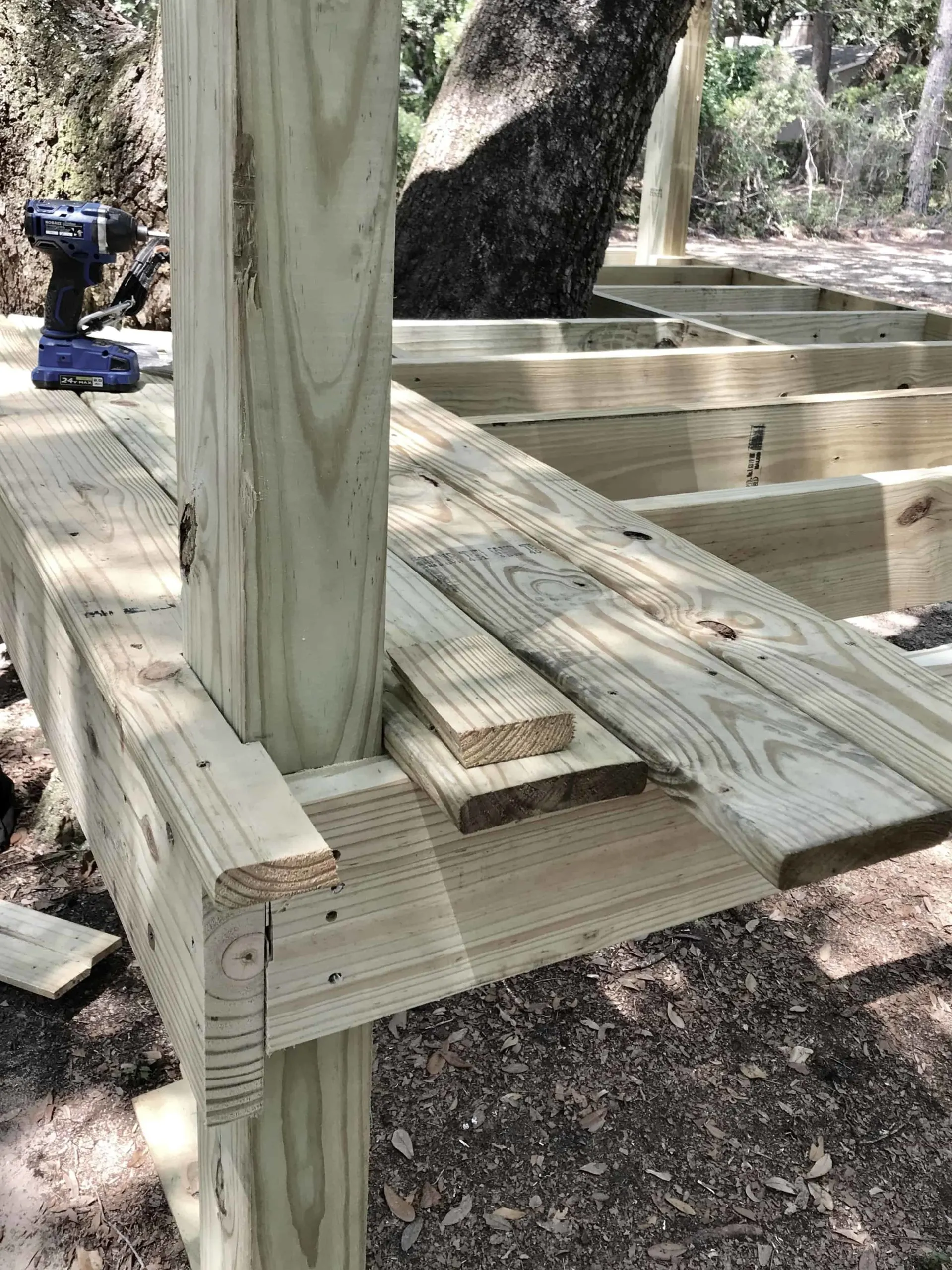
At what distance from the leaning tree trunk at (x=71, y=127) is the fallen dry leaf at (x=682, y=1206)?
2.88 metres

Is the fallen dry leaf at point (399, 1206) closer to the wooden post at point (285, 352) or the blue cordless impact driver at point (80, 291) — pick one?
the wooden post at point (285, 352)

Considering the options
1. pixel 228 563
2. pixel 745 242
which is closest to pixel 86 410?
pixel 228 563

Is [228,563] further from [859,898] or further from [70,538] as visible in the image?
[859,898]

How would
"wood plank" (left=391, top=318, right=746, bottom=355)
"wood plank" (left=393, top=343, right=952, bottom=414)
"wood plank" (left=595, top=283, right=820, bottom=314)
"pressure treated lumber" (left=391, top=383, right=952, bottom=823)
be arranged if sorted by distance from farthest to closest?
1. "wood plank" (left=595, top=283, right=820, bottom=314)
2. "wood plank" (left=391, top=318, right=746, bottom=355)
3. "wood plank" (left=393, top=343, right=952, bottom=414)
4. "pressure treated lumber" (left=391, top=383, right=952, bottom=823)

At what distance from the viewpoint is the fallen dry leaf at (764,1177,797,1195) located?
2.60 meters

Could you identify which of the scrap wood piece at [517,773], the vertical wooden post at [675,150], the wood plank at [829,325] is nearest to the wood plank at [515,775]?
the scrap wood piece at [517,773]

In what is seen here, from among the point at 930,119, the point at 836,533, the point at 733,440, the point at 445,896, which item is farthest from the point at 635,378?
the point at 930,119

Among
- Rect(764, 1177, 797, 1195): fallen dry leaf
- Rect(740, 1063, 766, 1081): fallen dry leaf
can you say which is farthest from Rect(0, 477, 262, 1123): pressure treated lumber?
Rect(740, 1063, 766, 1081): fallen dry leaf

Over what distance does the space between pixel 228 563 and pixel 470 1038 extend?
224 centimetres

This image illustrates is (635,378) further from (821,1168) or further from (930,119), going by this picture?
(930,119)

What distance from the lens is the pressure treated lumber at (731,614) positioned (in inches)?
50.8

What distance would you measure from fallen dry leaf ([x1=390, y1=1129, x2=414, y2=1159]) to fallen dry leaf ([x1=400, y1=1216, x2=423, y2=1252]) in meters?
0.17

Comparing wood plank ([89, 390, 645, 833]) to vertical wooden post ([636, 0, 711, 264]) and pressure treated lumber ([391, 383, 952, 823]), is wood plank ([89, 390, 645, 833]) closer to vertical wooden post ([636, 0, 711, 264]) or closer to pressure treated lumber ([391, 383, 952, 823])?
pressure treated lumber ([391, 383, 952, 823])

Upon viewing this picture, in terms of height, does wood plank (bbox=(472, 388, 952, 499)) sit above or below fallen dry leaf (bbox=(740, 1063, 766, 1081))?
above
